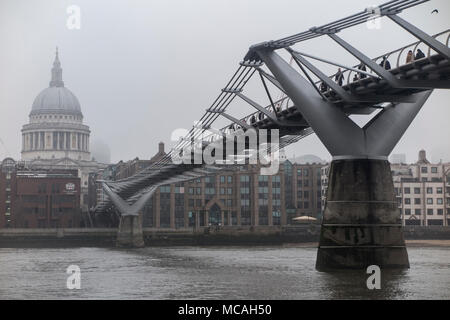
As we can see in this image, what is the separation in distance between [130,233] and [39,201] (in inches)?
1221

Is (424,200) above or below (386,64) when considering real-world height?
below

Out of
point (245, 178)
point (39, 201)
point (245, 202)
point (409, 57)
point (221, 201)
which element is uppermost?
point (409, 57)

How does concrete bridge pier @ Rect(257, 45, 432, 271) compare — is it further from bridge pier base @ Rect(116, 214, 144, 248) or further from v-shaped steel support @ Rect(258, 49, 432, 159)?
bridge pier base @ Rect(116, 214, 144, 248)

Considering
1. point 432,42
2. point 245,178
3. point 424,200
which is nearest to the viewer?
point 432,42

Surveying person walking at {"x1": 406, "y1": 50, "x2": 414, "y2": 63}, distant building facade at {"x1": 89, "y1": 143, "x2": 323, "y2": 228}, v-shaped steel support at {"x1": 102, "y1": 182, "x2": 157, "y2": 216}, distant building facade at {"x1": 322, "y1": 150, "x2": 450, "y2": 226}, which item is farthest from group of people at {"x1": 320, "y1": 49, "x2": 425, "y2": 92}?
distant building facade at {"x1": 322, "y1": 150, "x2": 450, "y2": 226}

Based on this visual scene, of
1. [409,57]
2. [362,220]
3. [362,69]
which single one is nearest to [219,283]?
[362,220]

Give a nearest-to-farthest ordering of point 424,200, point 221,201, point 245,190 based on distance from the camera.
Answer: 1. point 424,200
2. point 221,201
3. point 245,190

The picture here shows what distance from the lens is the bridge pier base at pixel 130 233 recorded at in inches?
3974

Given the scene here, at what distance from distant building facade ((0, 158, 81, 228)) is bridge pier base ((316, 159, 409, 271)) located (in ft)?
290

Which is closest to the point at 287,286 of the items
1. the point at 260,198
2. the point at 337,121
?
the point at 337,121

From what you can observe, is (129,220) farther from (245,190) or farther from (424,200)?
(424,200)

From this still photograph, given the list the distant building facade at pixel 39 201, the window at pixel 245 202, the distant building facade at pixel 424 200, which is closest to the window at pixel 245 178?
the window at pixel 245 202

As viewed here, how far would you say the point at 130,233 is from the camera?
10194 centimetres

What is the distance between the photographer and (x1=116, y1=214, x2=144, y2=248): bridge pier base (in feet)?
331
